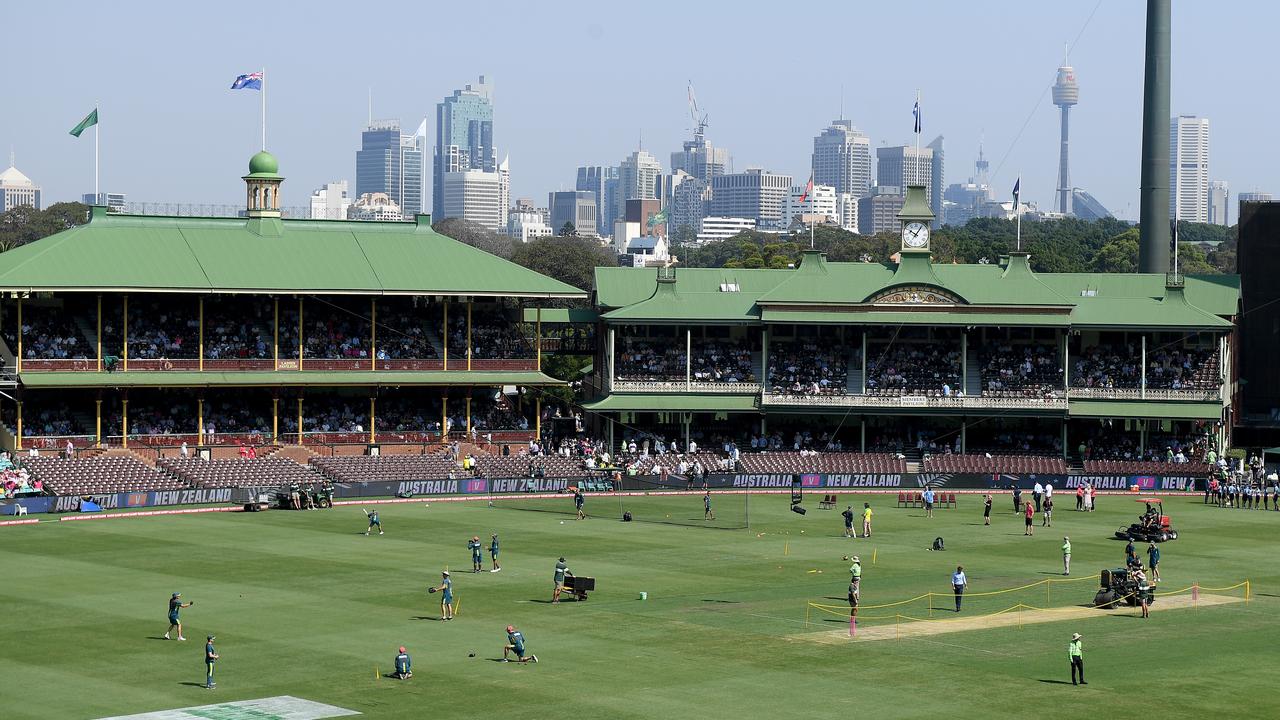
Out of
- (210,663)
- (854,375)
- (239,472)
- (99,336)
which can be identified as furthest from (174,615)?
(854,375)

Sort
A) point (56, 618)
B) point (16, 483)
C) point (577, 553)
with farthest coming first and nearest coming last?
point (16, 483) < point (577, 553) < point (56, 618)

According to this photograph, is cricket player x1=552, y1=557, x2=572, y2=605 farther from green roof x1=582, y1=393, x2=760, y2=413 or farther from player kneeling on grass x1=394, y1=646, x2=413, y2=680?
green roof x1=582, y1=393, x2=760, y2=413

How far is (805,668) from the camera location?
41.4 m

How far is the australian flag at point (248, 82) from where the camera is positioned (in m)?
92.2

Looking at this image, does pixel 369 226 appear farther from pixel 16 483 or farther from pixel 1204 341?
pixel 1204 341

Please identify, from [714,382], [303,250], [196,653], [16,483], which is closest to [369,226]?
[303,250]

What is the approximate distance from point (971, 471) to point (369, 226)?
3348cm

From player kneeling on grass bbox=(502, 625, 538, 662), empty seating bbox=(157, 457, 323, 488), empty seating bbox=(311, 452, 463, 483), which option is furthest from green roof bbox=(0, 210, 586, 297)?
player kneeling on grass bbox=(502, 625, 538, 662)

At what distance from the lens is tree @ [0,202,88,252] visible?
16977cm

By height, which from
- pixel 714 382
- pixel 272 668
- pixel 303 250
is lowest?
pixel 272 668

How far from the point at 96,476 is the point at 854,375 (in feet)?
125

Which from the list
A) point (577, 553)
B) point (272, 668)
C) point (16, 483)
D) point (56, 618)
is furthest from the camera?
point (16, 483)

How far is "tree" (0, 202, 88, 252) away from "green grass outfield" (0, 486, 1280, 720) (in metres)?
106

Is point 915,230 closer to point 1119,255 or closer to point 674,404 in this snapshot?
point 674,404
